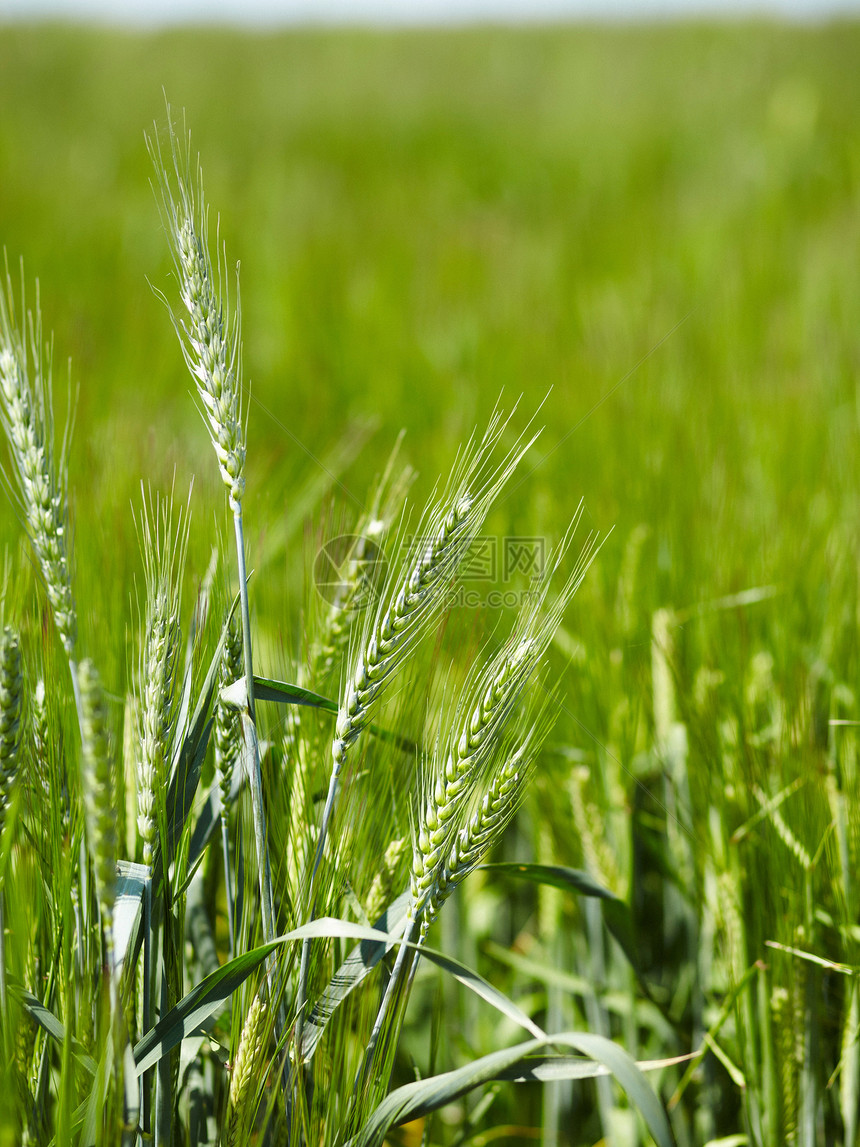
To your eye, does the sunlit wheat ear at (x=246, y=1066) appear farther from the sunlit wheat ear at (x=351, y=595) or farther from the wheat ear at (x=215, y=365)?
the sunlit wheat ear at (x=351, y=595)

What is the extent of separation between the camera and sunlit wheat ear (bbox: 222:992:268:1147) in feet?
1.12

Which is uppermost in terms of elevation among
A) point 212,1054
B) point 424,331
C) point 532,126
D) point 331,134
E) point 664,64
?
point 664,64

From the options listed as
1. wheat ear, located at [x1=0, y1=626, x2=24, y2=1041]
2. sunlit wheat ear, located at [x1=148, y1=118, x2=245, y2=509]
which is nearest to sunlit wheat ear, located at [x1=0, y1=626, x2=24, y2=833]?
wheat ear, located at [x1=0, y1=626, x2=24, y2=1041]

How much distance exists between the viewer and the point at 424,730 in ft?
1.35

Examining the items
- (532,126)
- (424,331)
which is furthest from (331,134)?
(424,331)

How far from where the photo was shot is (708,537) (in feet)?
2.60

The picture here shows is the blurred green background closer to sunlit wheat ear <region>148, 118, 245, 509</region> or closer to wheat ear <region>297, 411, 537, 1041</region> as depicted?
sunlit wheat ear <region>148, 118, 245, 509</region>

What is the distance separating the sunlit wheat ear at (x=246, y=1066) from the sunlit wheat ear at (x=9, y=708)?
0.14m

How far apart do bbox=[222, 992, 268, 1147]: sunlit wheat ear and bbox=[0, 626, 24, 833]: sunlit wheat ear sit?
0.47 feet

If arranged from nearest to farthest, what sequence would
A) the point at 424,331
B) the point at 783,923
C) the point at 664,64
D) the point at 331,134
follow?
the point at 783,923, the point at 424,331, the point at 331,134, the point at 664,64

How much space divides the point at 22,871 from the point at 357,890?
16 cm

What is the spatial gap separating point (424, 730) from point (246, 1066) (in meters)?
0.17

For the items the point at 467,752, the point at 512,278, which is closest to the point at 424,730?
the point at 467,752

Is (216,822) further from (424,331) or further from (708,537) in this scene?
(424,331)
